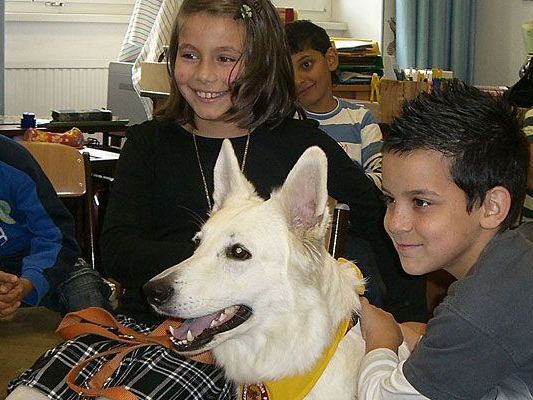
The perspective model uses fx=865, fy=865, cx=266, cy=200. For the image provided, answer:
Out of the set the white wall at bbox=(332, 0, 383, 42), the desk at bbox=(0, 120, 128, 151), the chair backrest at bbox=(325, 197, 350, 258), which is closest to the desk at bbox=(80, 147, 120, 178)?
the desk at bbox=(0, 120, 128, 151)

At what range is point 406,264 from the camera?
1.48m

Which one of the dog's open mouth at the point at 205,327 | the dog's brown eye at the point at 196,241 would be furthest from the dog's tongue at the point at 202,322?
the dog's brown eye at the point at 196,241

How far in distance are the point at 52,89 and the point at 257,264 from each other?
164 inches

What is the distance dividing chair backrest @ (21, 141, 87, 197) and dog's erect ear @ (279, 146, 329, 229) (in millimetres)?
1007

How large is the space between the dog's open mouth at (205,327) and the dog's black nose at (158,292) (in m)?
0.09

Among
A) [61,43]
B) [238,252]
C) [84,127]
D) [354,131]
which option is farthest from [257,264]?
[61,43]

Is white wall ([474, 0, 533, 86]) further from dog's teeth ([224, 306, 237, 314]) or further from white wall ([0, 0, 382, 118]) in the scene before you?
dog's teeth ([224, 306, 237, 314])

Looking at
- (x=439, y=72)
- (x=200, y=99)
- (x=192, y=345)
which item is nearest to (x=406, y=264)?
(x=192, y=345)

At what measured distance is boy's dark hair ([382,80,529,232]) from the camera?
141 cm

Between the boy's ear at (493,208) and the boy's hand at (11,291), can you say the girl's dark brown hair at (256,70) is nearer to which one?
the boy's hand at (11,291)

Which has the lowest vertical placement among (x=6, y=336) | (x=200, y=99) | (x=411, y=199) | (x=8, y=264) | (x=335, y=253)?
(x=6, y=336)

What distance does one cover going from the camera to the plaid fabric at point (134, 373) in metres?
1.48

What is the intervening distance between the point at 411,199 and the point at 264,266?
0.30 m

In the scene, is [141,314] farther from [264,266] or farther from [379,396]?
[379,396]
